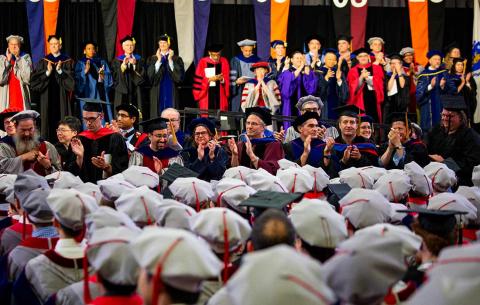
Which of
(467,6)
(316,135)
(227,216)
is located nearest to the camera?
(227,216)

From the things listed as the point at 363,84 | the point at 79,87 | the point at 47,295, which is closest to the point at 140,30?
the point at 79,87

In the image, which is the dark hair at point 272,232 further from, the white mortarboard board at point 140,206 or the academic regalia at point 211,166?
the academic regalia at point 211,166

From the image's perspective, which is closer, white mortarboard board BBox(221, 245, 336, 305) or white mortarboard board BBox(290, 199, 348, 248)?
white mortarboard board BBox(221, 245, 336, 305)

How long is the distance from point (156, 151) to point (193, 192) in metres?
2.60

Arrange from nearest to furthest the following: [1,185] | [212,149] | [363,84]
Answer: [1,185] < [212,149] < [363,84]

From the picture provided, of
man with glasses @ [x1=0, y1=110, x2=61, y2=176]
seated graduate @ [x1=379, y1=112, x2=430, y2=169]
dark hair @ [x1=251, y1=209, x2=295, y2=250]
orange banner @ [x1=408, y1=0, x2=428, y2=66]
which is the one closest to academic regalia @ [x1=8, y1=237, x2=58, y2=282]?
dark hair @ [x1=251, y1=209, x2=295, y2=250]

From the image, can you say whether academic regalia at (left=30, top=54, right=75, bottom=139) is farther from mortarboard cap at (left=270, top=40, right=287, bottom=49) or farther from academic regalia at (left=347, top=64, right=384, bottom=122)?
academic regalia at (left=347, top=64, right=384, bottom=122)

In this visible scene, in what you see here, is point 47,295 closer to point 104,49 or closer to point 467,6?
point 104,49

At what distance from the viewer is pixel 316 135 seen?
8625mm

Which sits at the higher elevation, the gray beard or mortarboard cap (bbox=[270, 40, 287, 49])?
mortarboard cap (bbox=[270, 40, 287, 49])

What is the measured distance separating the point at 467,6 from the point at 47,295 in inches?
564

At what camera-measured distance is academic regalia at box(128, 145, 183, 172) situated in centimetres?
816

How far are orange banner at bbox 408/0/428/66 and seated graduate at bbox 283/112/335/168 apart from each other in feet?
25.8

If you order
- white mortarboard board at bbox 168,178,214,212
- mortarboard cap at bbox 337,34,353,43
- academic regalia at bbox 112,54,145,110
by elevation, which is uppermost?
mortarboard cap at bbox 337,34,353,43
